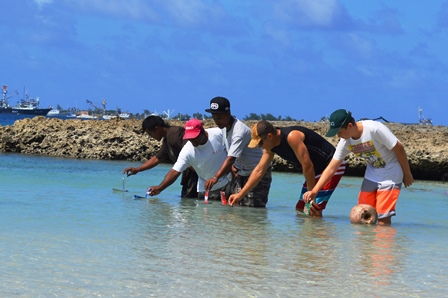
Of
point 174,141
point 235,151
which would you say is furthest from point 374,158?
point 174,141

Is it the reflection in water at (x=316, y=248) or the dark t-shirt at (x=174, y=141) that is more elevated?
the dark t-shirt at (x=174, y=141)

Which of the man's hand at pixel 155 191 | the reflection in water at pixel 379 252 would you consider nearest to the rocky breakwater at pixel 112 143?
the man's hand at pixel 155 191

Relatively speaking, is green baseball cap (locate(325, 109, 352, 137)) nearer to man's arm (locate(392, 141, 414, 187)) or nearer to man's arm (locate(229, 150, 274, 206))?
man's arm (locate(392, 141, 414, 187))

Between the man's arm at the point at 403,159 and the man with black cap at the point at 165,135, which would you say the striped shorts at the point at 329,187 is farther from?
the man with black cap at the point at 165,135

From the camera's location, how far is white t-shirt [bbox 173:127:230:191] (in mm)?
9406

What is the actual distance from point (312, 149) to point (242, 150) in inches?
45.6

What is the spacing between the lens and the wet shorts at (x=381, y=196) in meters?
7.86

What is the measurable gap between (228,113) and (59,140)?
474 inches

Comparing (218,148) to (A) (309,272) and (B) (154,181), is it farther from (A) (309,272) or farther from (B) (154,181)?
Answer: (B) (154,181)

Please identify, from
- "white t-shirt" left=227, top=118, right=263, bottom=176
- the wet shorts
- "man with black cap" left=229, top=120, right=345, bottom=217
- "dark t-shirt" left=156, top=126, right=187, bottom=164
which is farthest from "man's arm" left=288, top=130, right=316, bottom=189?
"dark t-shirt" left=156, top=126, right=187, bottom=164

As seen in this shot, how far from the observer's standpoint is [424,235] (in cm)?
809

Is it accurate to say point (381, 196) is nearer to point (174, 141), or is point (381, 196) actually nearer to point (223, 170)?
point (223, 170)

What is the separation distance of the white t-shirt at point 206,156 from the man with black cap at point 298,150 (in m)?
0.93

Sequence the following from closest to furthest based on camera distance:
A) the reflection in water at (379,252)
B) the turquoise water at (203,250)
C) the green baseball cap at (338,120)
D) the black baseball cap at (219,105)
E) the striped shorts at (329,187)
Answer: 1. the turquoise water at (203,250)
2. the reflection in water at (379,252)
3. the green baseball cap at (338,120)
4. the striped shorts at (329,187)
5. the black baseball cap at (219,105)
